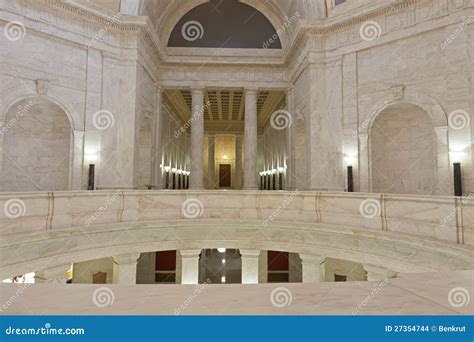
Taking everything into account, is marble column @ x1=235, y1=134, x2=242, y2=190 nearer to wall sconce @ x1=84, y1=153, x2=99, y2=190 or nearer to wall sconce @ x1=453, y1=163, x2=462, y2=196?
wall sconce @ x1=84, y1=153, x2=99, y2=190

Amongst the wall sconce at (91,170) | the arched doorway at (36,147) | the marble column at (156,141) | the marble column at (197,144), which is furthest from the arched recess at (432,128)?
the arched doorway at (36,147)

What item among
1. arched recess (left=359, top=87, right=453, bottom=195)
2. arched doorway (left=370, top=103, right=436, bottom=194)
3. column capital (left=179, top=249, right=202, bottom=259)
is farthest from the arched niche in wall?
column capital (left=179, top=249, right=202, bottom=259)

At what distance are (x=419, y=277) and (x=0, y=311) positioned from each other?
13.4ft

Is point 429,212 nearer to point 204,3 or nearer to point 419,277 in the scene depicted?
point 419,277

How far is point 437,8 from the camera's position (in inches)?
480

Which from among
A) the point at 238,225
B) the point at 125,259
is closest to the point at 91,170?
the point at 125,259

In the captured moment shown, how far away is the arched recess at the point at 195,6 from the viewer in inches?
792

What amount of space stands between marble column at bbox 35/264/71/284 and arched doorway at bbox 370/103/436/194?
1318 cm

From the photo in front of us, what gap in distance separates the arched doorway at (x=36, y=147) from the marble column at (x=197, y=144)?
25.1 ft

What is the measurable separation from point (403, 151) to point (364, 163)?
1864 millimetres

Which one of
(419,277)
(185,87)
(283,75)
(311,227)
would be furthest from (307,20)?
(419,277)

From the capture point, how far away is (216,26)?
20375 mm

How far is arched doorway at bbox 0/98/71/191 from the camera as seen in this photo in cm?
1301

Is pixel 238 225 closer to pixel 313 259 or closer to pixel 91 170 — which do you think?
pixel 313 259
